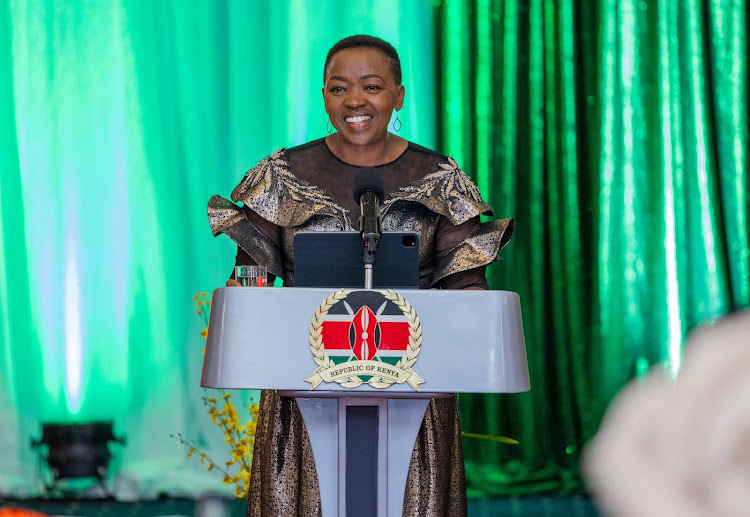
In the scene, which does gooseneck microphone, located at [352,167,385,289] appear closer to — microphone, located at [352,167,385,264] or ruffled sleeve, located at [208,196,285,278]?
microphone, located at [352,167,385,264]

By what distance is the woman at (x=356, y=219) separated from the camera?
7.30ft

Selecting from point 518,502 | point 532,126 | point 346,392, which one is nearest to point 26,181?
point 532,126

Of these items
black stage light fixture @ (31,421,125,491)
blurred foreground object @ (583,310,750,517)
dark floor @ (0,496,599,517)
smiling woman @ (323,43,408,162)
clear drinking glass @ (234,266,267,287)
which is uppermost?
smiling woman @ (323,43,408,162)

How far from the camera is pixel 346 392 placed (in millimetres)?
1562

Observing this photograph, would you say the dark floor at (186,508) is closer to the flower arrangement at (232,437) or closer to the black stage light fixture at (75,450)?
Result: the black stage light fixture at (75,450)

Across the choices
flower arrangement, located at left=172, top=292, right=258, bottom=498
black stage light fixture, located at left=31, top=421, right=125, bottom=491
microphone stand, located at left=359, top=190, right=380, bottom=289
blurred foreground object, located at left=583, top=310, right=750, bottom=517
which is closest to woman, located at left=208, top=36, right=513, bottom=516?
microphone stand, located at left=359, top=190, right=380, bottom=289

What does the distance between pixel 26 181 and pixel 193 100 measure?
87 centimetres

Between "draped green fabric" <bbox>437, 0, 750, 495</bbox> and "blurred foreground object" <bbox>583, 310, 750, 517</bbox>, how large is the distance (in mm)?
4176

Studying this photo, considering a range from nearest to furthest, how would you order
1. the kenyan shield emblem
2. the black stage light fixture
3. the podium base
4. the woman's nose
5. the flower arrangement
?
the kenyan shield emblem < the podium base < the woman's nose < the flower arrangement < the black stage light fixture

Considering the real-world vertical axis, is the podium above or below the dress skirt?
above

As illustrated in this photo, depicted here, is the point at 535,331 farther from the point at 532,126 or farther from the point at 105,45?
the point at 105,45

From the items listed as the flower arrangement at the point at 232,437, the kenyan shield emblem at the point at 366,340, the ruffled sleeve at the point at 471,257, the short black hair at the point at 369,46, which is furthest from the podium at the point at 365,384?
the flower arrangement at the point at 232,437

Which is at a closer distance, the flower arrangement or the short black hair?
the short black hair

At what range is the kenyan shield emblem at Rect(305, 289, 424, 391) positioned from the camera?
156cm
